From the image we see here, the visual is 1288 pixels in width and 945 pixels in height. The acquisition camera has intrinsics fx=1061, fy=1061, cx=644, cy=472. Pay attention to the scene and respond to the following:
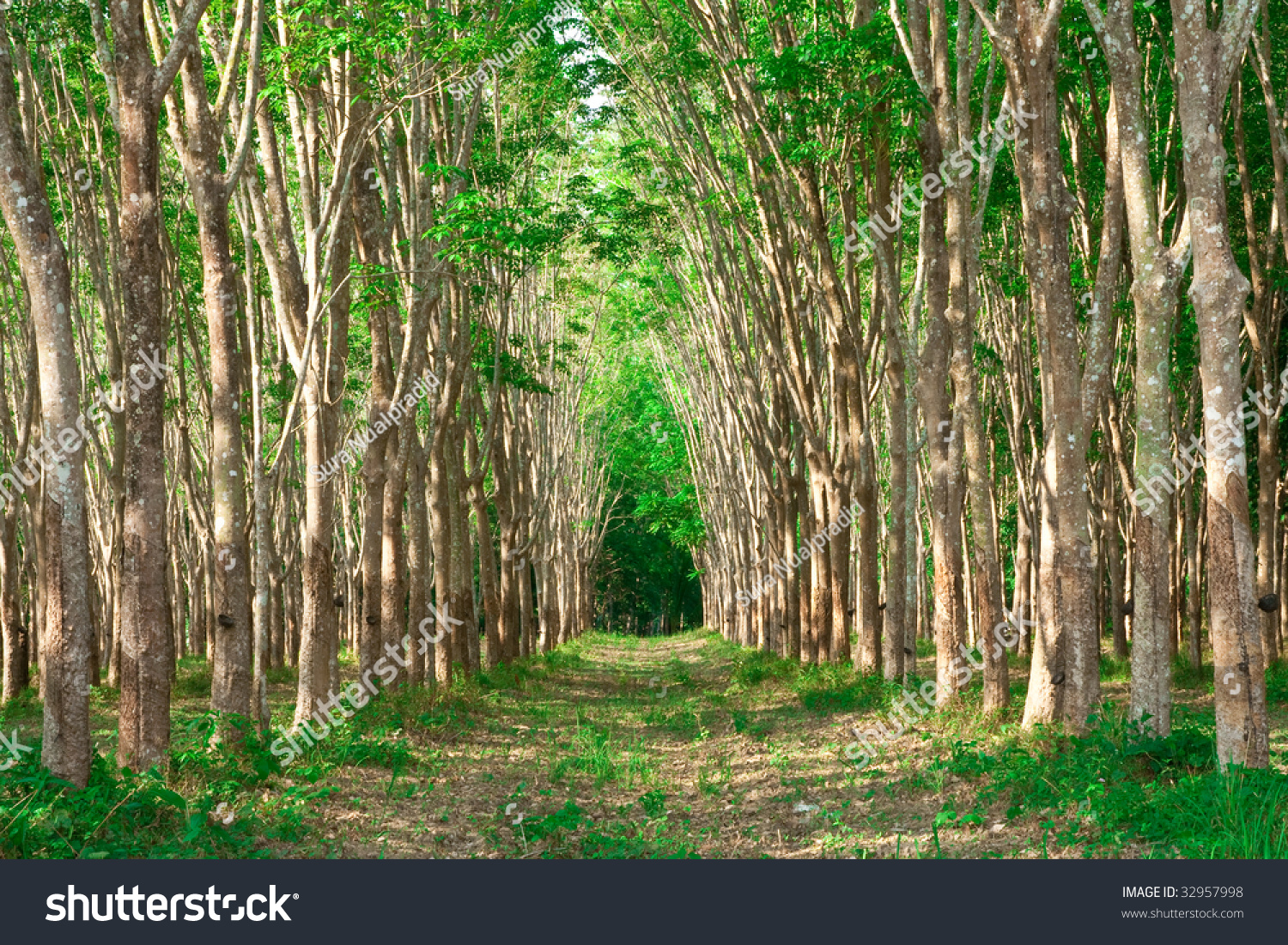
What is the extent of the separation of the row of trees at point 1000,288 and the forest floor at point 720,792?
72 centimetres

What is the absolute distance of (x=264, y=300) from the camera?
15375mm

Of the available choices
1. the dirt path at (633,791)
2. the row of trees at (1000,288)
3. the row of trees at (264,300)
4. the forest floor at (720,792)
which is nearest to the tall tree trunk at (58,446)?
the row of trees at (264,300)

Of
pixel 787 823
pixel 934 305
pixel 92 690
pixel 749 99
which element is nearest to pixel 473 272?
pixel 749 99

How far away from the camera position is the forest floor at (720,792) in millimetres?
5957

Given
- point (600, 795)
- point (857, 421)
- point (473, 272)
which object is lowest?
point (600, 795)

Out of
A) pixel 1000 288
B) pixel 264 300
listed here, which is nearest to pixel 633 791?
pixel 264 300

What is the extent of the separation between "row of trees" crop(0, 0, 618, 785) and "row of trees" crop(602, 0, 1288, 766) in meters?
2.82

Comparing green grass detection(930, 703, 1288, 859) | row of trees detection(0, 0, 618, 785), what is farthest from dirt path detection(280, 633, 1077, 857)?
row of trees detection(0, 0, 618, 785)

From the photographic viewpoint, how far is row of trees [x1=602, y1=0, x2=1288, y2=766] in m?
7.01

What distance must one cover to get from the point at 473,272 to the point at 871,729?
831 centimetres

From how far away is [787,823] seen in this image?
7.45m

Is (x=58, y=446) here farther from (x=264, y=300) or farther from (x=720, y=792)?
(x=264, y=300)

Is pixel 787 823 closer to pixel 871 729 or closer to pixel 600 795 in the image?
pixel 600 795

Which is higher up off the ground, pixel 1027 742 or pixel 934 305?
pixel 934 305
